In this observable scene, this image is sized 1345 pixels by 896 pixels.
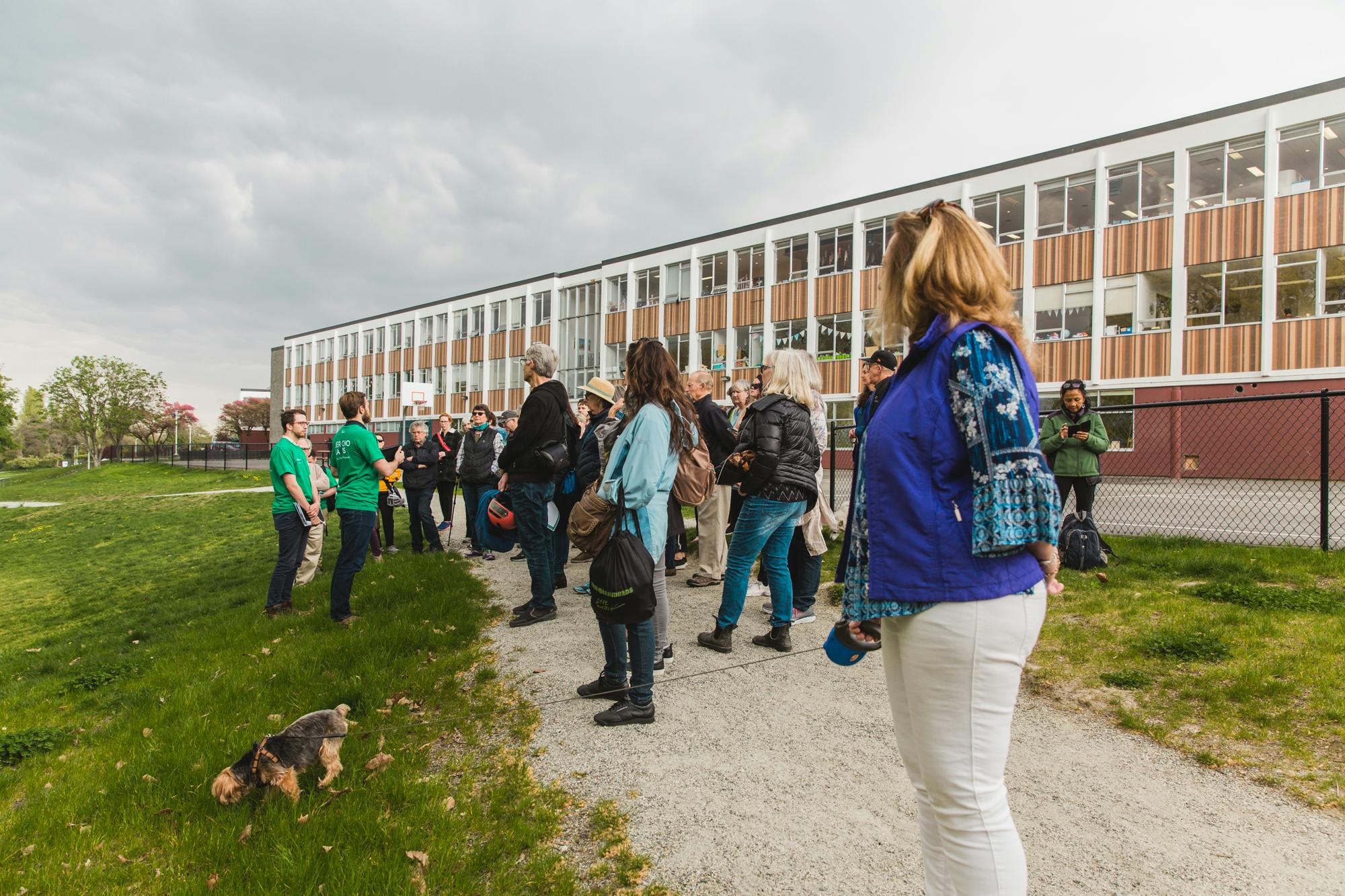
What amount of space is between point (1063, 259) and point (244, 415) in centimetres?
10054

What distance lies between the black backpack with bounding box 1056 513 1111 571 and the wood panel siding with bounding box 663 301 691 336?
3094 cm

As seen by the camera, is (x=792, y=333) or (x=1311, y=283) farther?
(x=792, y=333)

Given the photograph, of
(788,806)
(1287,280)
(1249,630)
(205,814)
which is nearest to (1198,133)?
(1287,280)

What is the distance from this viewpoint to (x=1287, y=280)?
20688mm

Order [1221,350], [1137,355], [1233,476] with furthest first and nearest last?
[1137,355] < [1221,350] < [1233,476]

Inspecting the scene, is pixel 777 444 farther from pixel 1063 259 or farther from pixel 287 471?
pixel 1063 259

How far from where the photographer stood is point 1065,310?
24.8m

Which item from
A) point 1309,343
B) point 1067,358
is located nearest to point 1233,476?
point 1309,343

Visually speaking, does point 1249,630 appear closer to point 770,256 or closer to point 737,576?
point 737,576

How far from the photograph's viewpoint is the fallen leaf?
3.32 metres

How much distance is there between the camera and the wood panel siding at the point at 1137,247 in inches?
892

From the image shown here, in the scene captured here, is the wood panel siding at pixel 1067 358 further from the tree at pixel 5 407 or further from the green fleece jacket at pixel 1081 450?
the tree at pixel 5 407

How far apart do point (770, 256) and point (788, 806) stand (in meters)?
32.9

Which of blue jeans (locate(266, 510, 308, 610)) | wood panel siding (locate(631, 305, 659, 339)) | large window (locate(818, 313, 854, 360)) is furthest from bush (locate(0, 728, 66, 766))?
wood panel siding (locate(631, 305, 659, 339))
